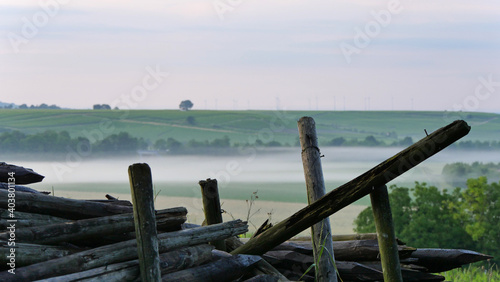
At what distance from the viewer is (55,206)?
6.02m

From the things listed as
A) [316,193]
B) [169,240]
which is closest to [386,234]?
[316,193]

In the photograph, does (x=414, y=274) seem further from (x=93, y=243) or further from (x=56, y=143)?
(x=56, y=143)

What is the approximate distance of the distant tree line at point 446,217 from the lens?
27.7 metres

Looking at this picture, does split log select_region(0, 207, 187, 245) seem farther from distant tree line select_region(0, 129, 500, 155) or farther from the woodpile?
distant tree line select_region(0, 129, 500, 155)

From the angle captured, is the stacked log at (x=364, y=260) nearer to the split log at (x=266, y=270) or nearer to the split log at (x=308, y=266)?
the split log at (x=308, y=266)

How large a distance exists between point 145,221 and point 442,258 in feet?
12.3

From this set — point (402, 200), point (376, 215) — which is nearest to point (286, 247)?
point (376, 215)

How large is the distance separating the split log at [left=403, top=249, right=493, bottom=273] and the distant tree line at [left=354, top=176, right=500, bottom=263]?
2040cm

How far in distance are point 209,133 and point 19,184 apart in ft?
295

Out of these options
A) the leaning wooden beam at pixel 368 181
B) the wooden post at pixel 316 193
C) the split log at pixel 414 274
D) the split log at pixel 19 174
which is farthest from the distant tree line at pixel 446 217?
the split log at pixel 19 174

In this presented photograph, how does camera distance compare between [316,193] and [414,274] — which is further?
[414,274]

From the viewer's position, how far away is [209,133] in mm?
A: 96750

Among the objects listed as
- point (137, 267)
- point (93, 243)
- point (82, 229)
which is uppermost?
point (82, 229)

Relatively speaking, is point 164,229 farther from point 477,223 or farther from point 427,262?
point 477,223
